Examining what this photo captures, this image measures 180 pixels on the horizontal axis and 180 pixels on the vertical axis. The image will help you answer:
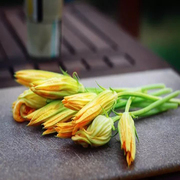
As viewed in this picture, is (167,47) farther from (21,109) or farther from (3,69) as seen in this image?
(21,109)

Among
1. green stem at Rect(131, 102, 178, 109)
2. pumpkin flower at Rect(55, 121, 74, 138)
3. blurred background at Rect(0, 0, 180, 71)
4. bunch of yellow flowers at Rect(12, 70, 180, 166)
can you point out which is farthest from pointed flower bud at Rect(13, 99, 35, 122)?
blurred background at Rect(0, 0, 180, 71)

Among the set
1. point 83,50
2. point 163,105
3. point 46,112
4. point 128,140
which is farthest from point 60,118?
point 83,50

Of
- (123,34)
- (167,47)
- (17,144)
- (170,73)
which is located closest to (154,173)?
(17,144)

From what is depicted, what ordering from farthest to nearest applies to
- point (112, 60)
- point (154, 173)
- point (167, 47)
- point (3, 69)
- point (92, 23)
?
point (167, 47), point (92, 23), point (112, 60), point (3, 69), point (154, 173)

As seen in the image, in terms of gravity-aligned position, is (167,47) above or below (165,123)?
below

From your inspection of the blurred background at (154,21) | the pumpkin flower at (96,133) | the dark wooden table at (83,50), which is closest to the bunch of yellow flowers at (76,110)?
the pumpkin flower at (96,133)

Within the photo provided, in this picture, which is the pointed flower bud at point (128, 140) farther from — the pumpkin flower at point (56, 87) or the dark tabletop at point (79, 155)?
the pumpkin flower at point (56, 87)
